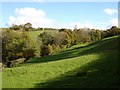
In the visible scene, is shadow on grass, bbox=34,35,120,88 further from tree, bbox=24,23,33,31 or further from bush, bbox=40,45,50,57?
tree, bbox=24,23,33,31

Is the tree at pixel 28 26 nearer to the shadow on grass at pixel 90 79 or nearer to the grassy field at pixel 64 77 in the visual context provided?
the grassy field at pixel 64 77

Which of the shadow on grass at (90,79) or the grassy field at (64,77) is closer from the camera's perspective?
the shadow on grass at (90,79)

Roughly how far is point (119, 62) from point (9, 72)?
35.7 feet

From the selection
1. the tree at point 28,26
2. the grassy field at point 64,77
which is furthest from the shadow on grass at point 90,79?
the tree at point 28,26

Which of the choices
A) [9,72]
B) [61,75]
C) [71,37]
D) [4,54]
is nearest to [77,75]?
[61,75]

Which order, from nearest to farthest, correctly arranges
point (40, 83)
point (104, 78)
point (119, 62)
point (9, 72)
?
point (104, 78), point (40, 83), point (119, 62), point (9, 72)

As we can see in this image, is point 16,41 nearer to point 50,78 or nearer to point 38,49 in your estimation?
point 38,49

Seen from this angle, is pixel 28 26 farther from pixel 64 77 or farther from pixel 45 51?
pixel 64 77

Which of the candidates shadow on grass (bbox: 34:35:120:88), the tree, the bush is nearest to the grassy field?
shadow on grass (bbox: 34:35:120:88)

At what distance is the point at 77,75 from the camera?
21.8 m

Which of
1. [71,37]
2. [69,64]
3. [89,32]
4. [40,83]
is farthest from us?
[89,32]

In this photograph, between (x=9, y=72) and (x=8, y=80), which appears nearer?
(x=8, y=80)

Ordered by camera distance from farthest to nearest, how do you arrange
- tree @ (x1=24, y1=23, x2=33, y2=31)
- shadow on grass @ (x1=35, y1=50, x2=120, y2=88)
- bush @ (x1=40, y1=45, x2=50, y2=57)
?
tree @ (x1=24, y1=23, x2=33, y2=31) < bush @ (x1=40, y1=45, x2=50, y2=57) < shadow on grass @ (x1=35, y1=50, x2=120, y2=88)

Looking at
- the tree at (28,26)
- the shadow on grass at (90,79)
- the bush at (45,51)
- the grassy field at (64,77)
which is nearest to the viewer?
the shadow on grass at (90,79)
